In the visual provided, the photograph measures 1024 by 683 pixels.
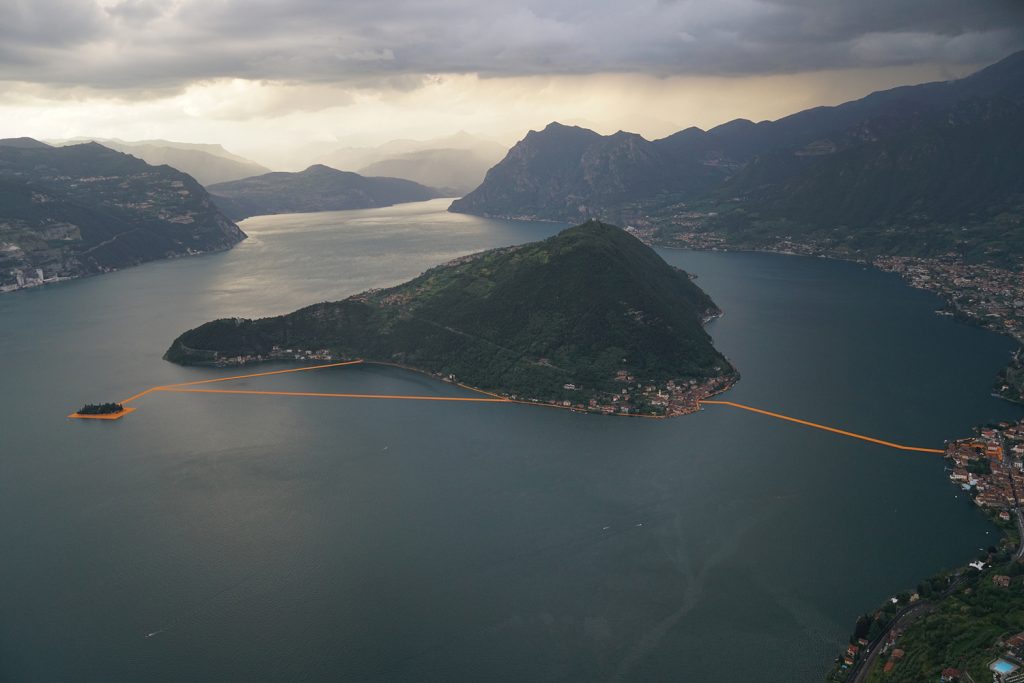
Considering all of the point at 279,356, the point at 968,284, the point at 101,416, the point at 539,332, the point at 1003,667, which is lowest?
the point at 1003,667

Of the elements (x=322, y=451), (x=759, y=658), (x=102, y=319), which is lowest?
(x=759, y=658)

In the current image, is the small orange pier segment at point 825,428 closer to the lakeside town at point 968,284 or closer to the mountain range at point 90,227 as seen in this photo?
the lakeside town at point 968,284

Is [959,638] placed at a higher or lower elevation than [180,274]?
lower

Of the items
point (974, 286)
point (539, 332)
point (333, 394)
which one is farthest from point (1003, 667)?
point (974, 286)

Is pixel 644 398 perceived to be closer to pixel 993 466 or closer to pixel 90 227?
pixel 993 466

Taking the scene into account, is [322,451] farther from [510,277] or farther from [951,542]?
[951,542]

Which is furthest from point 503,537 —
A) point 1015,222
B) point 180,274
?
point 1015,222

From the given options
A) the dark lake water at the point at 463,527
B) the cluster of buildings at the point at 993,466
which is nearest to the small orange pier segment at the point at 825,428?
the dark lake water at the point at 463,527
